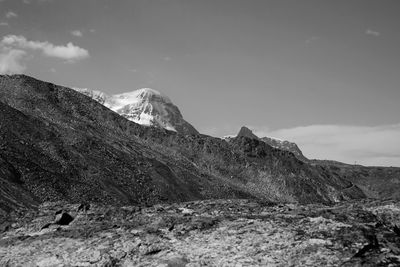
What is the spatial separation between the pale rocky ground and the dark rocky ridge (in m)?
32.4

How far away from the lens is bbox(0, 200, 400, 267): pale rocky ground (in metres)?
10.5

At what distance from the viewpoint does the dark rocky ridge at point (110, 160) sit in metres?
64.9

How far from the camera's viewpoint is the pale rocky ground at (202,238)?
34.5ft

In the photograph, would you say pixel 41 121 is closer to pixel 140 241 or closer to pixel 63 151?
pixel 63 151

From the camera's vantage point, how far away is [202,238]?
11.8 metres

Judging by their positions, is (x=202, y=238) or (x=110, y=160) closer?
(x=202, y=238)

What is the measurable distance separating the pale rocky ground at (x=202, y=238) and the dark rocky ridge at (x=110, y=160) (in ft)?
106

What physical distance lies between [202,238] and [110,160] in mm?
75183

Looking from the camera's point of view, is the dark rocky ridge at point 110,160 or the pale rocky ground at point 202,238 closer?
the pale rocky ground at point 202,238

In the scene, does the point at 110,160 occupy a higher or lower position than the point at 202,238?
higher

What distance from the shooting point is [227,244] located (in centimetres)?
1143

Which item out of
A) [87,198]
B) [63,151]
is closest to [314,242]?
[87,198]

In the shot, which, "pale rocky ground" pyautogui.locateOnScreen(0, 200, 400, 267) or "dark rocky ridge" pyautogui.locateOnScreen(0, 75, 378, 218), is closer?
"pale rocky ground" pyautogui.locateOnScreen(0, 200, 400, 267)

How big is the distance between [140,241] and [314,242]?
15.1 ft
